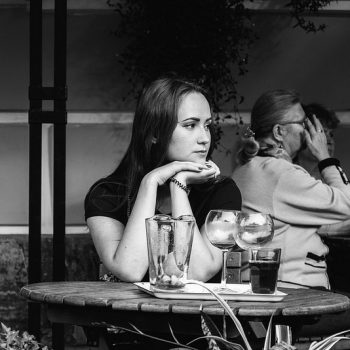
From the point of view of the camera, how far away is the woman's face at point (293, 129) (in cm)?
389

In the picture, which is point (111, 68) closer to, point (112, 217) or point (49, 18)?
point (49, 18)

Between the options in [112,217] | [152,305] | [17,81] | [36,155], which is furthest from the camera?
[17,81]

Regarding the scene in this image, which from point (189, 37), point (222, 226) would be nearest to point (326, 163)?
point (189, 37)

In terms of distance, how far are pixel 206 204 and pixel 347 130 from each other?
80.3 inches

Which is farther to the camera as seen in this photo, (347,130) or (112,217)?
(347,130)

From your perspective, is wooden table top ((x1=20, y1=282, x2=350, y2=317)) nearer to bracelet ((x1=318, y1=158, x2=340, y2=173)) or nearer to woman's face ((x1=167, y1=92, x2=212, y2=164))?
woman's face ((x1=167, y1=92, x2=212, y2=164))

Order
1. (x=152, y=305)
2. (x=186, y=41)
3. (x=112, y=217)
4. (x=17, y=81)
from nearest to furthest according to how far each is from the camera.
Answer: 1. (x=152, y=305)
2. (x=112, y=217)
3. (x=186, y=41)
4. (x=17, y=81)

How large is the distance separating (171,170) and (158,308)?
0.92 metres


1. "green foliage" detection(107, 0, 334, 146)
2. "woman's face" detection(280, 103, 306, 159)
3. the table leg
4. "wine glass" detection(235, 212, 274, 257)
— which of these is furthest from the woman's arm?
"green foliage" detection(107, 0, 334, 146)

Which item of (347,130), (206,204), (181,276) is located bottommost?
(181,276)

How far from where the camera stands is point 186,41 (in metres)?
4.50

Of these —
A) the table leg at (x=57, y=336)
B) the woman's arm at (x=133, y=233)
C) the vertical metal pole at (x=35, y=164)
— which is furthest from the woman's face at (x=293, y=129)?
the table leg at (x=57, y=336)

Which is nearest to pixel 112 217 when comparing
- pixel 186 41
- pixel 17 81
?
pixel 186 41

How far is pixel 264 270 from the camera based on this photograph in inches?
93.2
